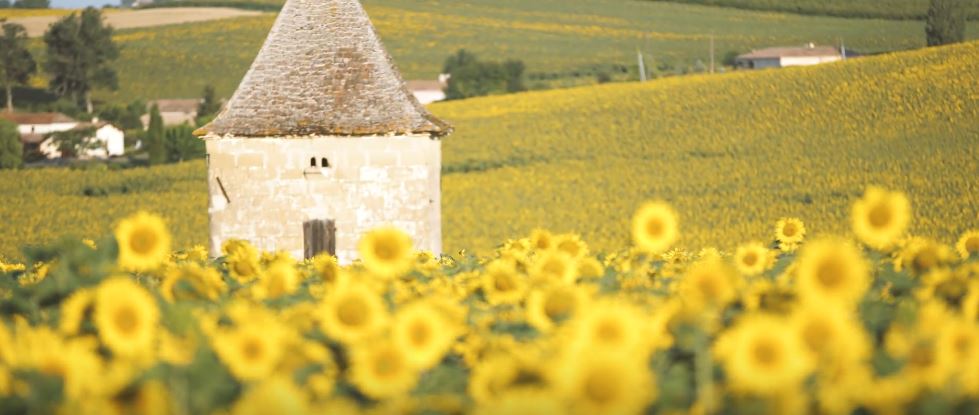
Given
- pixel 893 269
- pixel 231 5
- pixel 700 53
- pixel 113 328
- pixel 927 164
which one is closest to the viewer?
pixel 113 328

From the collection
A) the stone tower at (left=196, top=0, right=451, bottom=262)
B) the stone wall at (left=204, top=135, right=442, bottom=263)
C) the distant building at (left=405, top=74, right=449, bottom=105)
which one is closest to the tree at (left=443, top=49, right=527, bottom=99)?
the distant building at (left=405, top=74, right=449, bottom=105)

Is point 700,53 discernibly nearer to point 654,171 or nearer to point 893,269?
point 654,171

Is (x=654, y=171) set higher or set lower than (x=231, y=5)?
lower

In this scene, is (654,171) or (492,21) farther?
(492,21)

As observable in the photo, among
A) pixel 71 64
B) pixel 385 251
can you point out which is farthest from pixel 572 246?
pixel 71 64

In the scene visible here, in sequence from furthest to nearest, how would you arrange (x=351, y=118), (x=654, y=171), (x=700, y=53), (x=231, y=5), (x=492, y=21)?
(x=231, y=5), (x=492, y=21), (x=700, y=53), (x=654, y=171), (x=351, y=118)

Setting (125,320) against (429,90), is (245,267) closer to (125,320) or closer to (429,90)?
(125,320)

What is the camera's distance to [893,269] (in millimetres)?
6098

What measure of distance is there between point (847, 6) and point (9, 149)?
2254 inches

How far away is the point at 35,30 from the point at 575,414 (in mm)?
108258

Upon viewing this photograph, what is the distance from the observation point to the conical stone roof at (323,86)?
64.8 ft

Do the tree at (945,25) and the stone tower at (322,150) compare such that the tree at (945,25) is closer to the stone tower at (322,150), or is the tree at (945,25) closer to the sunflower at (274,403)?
the stone tower at (322,150)

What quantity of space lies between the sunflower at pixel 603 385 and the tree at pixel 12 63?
90.0 m

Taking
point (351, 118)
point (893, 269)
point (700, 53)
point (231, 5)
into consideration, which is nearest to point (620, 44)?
point (700, 53)
